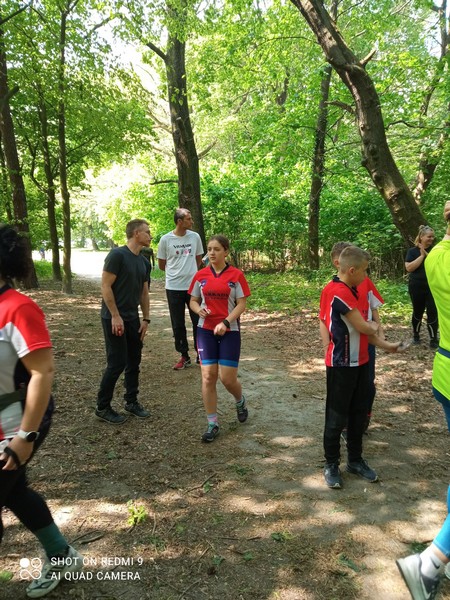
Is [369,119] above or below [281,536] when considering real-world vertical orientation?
above

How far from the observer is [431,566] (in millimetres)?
2084

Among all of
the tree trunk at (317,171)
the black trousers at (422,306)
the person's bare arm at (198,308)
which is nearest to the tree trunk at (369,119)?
the black trousers at (422,306)

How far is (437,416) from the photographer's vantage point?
439cm

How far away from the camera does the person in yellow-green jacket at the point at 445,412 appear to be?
2.08 metres

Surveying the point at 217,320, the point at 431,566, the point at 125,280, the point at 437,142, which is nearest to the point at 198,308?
the point at 217,320

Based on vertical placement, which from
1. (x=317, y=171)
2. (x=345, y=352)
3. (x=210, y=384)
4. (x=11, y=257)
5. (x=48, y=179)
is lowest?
(x=210, y=384)

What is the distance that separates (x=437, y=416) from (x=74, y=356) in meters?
5.29

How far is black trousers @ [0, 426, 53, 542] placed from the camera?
2.00 metres

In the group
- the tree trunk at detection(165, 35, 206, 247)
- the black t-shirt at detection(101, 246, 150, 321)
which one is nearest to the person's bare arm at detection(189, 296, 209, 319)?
the black t-shirt at detection(101, 246, 150, 321)

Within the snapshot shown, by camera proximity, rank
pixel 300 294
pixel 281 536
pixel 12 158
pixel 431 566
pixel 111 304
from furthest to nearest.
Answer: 1. pixel 12 158
2. pixel 300 294
3. pixel 111 304
4. pixel 281 536
5. pixel 431 566

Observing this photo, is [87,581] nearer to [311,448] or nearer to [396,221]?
[311,448]

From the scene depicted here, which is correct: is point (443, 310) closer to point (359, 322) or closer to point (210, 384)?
point (359, 322)

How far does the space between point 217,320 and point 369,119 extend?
465 centimetres

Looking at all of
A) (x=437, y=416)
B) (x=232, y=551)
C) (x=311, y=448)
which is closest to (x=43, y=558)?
(x=232, y=551)
